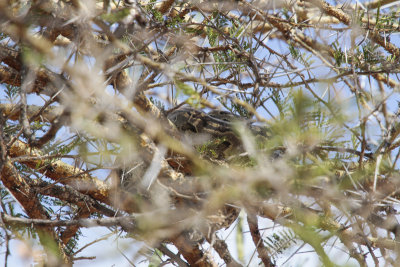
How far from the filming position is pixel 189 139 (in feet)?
8.70

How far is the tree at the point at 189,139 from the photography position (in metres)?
1.37

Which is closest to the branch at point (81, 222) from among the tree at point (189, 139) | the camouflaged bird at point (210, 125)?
the tree at point (189, 139)

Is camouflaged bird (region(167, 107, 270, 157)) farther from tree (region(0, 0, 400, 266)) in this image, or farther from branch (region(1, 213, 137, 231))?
branch (region(1, 213, 137, 231))

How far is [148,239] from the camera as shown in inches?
82.5

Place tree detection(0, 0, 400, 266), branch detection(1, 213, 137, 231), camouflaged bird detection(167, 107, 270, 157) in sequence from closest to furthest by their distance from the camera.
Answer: tree detection(0, 0, 400, 266)
branch detection(1, 213, 137, 231)
camouflaged bird detection(167, 107, 270, 157)

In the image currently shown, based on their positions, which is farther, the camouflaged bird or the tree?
the camouflaged bird

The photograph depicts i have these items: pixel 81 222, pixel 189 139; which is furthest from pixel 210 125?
pixel 81 222

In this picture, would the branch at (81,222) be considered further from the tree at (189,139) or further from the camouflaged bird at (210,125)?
the camouflaged bird at (210,125)

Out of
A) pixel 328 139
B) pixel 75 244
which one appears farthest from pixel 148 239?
pixel 75 244

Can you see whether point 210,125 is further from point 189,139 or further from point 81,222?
point 81,222

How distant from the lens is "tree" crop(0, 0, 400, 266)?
1.37 m

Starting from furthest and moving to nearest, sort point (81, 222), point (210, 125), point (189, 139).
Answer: point (210, 125) < point (189, 139) < point (81, 222)

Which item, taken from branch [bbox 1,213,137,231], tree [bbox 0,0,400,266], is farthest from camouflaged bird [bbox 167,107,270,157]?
branch [bbox 1,213,137,231]

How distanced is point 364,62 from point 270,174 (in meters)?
1.52
